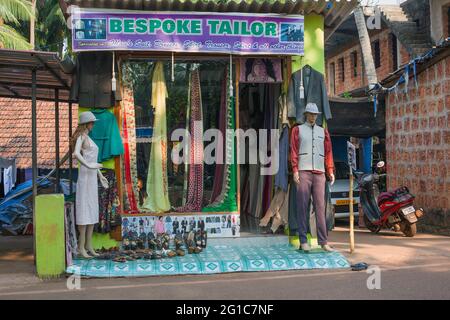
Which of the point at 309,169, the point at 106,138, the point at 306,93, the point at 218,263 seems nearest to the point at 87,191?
the point at 106,138

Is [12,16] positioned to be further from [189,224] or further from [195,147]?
[189,224]

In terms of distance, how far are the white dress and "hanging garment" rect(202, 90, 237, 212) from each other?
1.83 m

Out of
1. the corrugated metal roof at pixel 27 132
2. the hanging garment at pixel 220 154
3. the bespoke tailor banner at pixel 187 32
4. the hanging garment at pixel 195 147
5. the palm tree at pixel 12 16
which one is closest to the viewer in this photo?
the bespoke tailor banner at pixel 187 32

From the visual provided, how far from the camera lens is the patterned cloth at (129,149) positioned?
8.57m

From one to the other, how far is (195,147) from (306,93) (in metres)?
2.02

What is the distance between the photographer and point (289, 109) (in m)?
8.60

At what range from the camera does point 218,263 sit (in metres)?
7.47

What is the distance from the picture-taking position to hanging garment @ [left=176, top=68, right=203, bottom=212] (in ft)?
29.7

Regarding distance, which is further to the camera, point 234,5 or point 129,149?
point 129,149

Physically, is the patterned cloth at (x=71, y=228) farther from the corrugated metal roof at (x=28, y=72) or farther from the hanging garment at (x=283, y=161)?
the hanging garment at (x=283, y=161)

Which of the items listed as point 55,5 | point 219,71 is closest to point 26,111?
point 219,71

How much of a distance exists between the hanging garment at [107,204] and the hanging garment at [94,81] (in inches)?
41.3

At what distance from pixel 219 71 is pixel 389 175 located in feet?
20.1

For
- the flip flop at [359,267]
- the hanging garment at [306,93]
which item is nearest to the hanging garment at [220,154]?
the hanging garment at [306,93]
